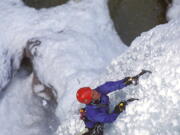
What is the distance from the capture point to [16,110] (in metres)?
8.86

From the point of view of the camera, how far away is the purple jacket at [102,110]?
5555mm

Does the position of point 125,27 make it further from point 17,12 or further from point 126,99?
point 126,99

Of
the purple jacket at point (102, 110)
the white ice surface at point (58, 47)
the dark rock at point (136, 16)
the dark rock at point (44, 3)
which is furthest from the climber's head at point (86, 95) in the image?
the dark rock at point (44, 3)

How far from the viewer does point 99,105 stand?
559 cm

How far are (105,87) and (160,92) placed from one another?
0.90m

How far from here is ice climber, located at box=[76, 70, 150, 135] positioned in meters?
5.40

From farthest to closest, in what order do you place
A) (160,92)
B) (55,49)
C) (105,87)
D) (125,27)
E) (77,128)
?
(125,27), (55,49), (77,128), (105,87), (160,92)

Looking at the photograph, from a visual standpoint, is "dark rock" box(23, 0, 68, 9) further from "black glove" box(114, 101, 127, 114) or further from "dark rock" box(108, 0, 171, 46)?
"black glove" box(114, 101, 127, 114)

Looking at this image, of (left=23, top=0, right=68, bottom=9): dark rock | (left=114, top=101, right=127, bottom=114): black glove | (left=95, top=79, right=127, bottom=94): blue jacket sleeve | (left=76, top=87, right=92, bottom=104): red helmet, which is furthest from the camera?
(left=23, top=0, right=68, bottom=9): dark rock

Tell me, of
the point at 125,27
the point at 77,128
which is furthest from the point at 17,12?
the point at 77,128

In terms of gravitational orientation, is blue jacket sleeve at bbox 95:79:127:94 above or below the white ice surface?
above

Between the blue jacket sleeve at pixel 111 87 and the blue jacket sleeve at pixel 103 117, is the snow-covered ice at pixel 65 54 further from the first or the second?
the blue jacket sleeve at pixel 103 117

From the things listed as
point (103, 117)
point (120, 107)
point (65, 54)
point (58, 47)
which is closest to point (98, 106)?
point (103, 117)

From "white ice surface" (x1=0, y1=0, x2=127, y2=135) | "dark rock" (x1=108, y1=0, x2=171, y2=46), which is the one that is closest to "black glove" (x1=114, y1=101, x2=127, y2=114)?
"white ice surface" (x1=0, y1=0, x2=127, y2=135)
